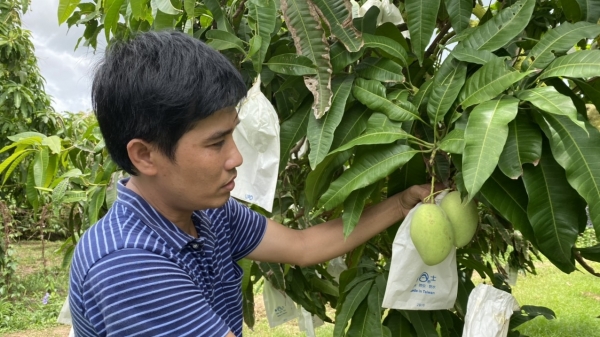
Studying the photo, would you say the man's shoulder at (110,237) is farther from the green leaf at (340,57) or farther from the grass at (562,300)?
the grass at (562,300)

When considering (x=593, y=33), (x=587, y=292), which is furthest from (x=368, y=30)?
(x=587, y=292)

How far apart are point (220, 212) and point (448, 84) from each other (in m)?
0.61

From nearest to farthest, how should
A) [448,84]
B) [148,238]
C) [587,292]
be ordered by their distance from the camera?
1. [148,238]
2. [448,84]
3. [587,292]

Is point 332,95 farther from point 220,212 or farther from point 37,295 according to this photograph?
point 37,295

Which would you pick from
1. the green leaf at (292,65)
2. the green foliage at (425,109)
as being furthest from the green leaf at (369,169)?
the green leaf at (292,65)

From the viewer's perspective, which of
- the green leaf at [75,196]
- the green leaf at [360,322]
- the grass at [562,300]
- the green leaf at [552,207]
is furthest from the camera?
the grass at [562,300]

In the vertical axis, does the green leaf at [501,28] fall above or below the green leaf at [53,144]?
above

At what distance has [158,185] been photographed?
1.13m

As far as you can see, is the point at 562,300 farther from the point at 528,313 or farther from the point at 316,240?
the point at 316,240

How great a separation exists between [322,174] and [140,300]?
1.69 feet

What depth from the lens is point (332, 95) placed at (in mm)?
1273

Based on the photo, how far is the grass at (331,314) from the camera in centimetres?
452

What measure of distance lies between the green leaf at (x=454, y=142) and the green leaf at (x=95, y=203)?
1.08 meters

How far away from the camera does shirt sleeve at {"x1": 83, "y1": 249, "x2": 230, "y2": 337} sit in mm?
955
